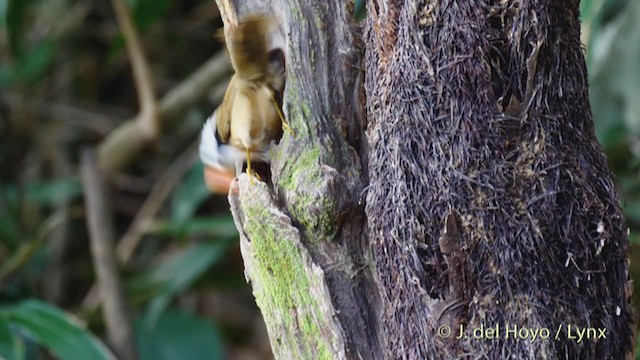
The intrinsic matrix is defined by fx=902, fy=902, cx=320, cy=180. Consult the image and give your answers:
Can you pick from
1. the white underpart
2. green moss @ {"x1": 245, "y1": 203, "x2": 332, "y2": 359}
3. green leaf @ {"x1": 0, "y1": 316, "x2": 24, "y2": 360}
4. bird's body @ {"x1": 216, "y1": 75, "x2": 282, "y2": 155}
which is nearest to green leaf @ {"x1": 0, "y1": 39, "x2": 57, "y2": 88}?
green leaf @ {"x1": 0, "y1": 316, "x2": 24, "y2": 360}

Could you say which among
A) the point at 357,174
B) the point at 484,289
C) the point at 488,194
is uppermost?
the point at 357,174

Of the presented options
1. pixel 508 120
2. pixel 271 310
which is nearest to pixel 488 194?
pixel 508 120

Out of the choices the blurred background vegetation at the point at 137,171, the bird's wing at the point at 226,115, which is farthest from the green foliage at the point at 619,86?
the bird's wing at the point at 226,115

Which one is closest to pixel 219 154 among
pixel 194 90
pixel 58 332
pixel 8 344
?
pixel 58 332

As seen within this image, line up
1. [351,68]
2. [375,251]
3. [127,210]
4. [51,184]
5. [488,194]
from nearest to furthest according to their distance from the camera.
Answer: [488,194] → [375,251] → [351,68] → [51,184] → [127,210]

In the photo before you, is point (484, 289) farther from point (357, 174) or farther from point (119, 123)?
point (119, 123)

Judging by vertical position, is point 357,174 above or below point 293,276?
above

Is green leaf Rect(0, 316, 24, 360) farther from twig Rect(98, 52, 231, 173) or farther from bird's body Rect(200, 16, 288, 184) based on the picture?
bird's body Rect(200, 16, 288, 184)
